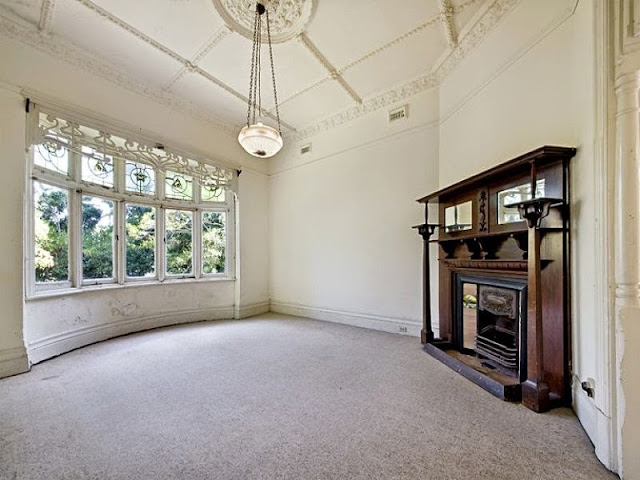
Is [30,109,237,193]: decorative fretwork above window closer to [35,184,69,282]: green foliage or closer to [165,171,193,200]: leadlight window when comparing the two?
[165,171,193,200]: leadlight window

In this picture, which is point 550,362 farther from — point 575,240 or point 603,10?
point 603,10

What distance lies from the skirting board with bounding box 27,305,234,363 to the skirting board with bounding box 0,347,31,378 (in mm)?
161

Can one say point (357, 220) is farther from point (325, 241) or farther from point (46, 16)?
point (46, 16)

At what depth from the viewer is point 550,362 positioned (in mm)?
2191

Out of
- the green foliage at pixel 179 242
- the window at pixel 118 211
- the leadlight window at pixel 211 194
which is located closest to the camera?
the window at pixel 118 211

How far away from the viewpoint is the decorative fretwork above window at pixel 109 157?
3.20m

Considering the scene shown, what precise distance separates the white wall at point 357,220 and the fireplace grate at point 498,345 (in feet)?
3.44

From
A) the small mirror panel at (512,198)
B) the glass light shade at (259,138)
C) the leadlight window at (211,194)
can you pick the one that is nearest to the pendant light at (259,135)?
the glass light shade at (259,138)

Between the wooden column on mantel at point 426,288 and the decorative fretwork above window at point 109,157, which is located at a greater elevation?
the decorative fretwork above window at point 109,157

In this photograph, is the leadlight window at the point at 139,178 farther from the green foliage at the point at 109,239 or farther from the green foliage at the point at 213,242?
the green foliage at the point at 213,242

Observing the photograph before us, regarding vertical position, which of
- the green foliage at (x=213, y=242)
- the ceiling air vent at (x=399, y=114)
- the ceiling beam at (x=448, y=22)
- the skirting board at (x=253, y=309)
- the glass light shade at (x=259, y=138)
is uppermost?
the ceiling beam at (x=448, y=22)

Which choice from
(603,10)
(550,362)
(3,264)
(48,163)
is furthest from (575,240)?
(48,163)

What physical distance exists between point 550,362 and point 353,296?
274 cm

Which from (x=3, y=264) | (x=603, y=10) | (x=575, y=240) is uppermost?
(x=603, y=10)
